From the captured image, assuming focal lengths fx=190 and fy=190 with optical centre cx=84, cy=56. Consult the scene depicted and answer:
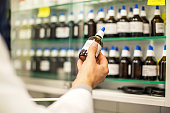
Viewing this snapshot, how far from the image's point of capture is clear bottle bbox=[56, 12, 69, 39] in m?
1.76

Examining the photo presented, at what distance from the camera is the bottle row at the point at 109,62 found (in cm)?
127

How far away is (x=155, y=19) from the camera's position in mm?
1309

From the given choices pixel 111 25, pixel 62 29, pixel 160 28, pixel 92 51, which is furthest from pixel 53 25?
pixel 92 51

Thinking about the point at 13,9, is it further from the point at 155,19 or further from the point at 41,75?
the point at 155,19

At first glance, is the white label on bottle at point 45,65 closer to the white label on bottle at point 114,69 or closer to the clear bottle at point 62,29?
the clear bottle at point 62,29

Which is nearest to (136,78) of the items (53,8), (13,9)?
(53,8)

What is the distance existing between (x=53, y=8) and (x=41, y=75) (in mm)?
691

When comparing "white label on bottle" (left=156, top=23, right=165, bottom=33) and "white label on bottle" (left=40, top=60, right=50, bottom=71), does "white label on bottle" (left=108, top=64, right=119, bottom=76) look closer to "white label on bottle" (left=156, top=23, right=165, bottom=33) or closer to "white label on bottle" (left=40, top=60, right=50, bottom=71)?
"white label on bottle" (left=156, top=23, right=165, bottom=33)

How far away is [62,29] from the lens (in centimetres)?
178

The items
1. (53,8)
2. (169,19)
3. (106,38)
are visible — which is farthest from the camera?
(53,8)

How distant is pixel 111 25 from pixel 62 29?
1.77 ft

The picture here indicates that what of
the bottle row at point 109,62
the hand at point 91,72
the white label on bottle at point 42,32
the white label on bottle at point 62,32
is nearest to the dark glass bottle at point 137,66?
the bottle row at point 109,62

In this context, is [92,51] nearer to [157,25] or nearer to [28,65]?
[157,25]

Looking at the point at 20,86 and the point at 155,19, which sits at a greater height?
the point at 155,19
